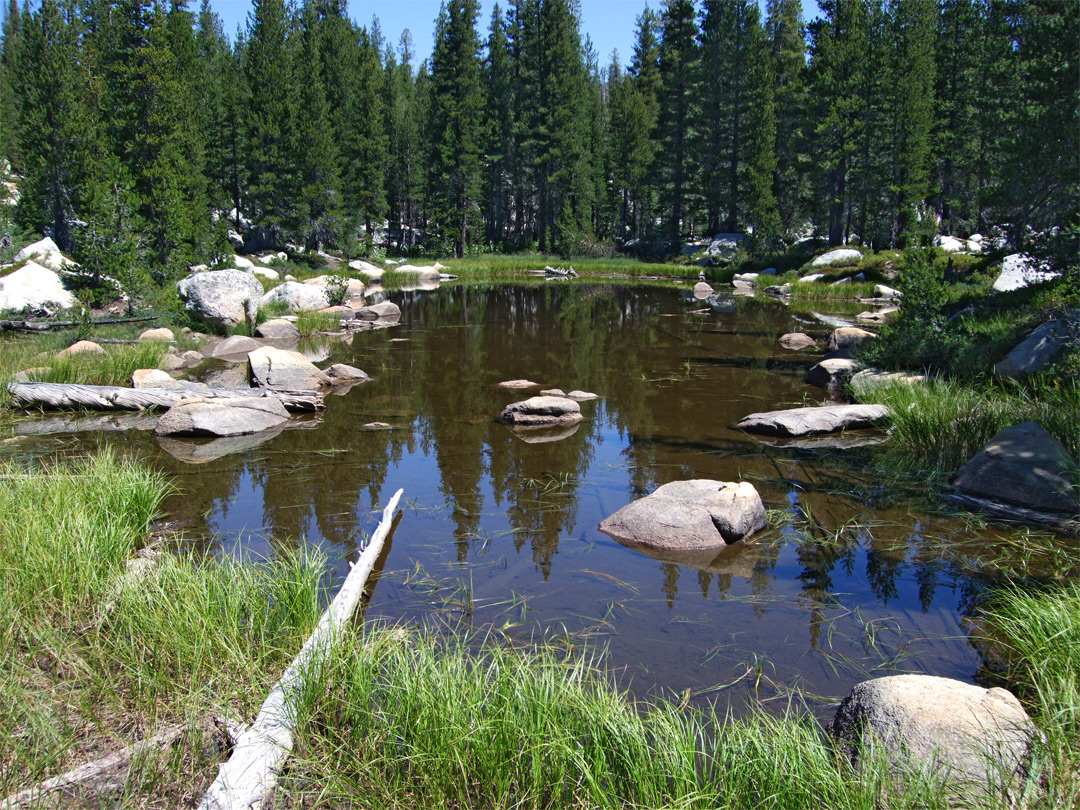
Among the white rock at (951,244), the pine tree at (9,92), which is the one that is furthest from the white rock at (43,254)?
the white rock at (951,244)

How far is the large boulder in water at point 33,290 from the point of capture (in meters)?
18.5

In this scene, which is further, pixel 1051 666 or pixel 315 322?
pixel 315 322

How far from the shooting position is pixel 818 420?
1058 cm

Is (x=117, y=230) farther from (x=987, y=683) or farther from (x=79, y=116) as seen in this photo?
(x=987, y=683)

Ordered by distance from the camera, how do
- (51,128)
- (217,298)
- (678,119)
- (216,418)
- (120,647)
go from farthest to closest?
(678,119) < (51,128) < (217,298) < (216,418) < (120,647)

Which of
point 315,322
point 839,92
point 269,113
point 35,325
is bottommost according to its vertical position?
point 315,322

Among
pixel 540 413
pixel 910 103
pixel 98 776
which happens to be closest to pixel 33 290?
pixel 540 413

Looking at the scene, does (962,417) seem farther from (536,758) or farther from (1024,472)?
(536,758)

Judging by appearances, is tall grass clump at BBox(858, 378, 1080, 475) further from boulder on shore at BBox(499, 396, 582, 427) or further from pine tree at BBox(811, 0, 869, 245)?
pine tree at BBox(811, 0, 869, 245)

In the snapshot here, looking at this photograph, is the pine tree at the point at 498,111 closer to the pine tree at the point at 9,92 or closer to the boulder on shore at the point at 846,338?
the pine tree at the point at 9,92

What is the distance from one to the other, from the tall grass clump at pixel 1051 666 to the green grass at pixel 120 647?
150 inches

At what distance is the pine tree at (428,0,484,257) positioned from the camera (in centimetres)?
4847

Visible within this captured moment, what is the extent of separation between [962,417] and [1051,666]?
5.37m

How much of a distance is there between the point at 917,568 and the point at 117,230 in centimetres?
2000
